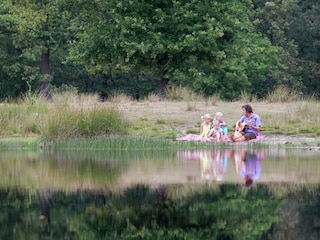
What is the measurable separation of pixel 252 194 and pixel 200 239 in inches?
124

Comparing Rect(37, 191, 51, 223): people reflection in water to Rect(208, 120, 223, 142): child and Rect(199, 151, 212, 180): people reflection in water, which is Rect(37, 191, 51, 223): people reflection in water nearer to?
Rect(199, 151, 212, 180): people reflection in water

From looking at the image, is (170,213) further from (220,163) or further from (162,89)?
(162,89)

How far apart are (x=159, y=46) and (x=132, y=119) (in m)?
5.57

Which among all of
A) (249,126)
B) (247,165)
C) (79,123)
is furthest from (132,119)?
(247,165)

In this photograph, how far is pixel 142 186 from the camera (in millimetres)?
13492

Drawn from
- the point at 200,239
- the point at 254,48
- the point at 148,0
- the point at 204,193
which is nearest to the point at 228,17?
the point at 148,0

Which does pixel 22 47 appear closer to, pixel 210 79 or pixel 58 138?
pixel 210 79

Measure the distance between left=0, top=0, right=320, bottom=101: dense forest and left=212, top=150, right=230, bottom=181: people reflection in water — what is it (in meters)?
8.80

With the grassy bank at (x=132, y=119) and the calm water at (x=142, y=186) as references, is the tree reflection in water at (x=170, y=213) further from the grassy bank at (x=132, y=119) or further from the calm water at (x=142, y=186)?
the grassy bank at (x=132, y=119)

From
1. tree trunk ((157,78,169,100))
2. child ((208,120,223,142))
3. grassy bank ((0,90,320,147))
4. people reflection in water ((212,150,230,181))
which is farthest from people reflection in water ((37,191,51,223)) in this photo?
tree trunk ((157,78,169,100))

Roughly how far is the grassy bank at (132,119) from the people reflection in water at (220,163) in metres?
2.44

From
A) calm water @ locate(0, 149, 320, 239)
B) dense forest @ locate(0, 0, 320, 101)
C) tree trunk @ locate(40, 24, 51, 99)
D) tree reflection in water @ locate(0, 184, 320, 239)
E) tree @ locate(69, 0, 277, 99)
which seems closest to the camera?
tree reflection in water @ locate(0, 184, 320, 239)

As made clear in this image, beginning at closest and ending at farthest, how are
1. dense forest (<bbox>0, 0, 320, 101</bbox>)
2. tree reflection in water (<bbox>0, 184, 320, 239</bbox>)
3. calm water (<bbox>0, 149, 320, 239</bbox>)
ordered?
tree reflection in water (<bbox>0, 184, 320, 239</bbox>) < calm water (<bbox>0, 149, 320, 239</bbox>) < dense forest (<bbox>0, 0, 320, 101</bbox>)

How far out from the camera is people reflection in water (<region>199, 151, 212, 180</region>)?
48.3 ft
